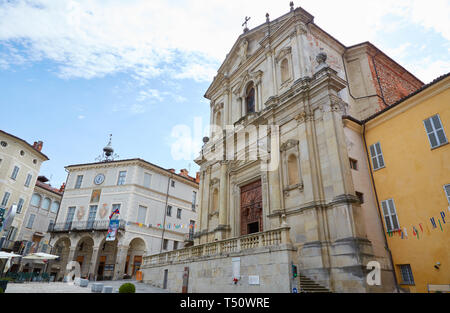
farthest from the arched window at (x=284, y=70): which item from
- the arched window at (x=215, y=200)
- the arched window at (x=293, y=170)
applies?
the arched window at (x=215, y=200)

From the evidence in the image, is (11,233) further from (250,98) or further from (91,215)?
(250,98)

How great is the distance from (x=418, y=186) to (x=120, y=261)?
81.0 feet

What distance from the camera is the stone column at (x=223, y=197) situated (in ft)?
62.6

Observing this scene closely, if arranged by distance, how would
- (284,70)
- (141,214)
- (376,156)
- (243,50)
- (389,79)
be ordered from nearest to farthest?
(376,156) < (284,70) < (389,79) < (243,50) < (141,214)

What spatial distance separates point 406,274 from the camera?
11891 millimetres

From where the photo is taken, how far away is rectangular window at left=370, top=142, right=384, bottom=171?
14.0 metres

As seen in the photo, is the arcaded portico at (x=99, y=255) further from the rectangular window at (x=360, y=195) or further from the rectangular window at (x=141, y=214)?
the rectangular window at (x=360, y=195)

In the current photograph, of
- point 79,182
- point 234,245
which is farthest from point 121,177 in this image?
point 234,245

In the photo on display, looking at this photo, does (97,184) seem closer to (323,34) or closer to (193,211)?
(193,211)

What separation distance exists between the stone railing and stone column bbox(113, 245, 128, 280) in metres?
11.1

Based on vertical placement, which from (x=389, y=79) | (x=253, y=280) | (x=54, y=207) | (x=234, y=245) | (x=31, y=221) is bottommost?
(x=253, y=280)

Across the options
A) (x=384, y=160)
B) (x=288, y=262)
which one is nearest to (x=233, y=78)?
(x=384, y=160)

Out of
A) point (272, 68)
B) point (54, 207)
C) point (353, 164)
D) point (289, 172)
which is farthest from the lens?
point (54, 207)

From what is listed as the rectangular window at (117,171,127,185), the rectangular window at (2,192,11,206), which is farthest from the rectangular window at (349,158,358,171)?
the rectangular window at (2,192,11,206)
